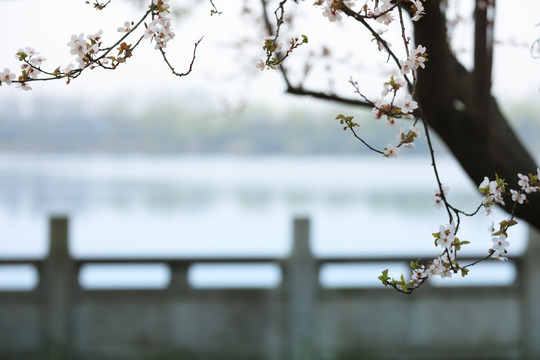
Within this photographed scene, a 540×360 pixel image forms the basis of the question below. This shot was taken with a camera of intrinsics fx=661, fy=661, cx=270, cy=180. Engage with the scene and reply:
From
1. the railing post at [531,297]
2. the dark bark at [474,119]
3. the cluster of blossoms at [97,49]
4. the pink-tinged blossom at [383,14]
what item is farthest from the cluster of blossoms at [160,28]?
the railing post at [531,297]

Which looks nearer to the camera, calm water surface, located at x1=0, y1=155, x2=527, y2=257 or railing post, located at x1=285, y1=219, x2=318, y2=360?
railing post, located at x1=285, y1=219, x2=318, y2=360

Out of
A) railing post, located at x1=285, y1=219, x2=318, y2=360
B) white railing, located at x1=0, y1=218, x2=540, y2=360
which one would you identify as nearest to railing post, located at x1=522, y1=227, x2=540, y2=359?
white railing, located at x1=0, y1=218, x2=540, y2=360

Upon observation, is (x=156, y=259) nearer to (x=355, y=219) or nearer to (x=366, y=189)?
(x=355, y=219)

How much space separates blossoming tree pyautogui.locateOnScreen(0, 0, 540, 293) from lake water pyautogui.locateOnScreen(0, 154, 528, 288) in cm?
276

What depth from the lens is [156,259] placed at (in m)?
4.63

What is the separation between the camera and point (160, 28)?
1.26 m

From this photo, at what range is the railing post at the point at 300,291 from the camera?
4844mm

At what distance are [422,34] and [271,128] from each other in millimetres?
6714

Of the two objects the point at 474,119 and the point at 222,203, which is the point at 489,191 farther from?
the point at 222,203

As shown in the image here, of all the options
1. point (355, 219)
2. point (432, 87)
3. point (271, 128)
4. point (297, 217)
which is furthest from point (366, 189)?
point (432, 87)

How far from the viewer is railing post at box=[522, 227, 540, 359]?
5.00 metres

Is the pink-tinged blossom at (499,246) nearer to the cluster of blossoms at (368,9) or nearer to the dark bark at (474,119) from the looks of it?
the cluster of blossoms at (368,9)

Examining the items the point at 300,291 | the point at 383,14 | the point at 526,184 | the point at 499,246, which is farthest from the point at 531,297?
the point at 383,14

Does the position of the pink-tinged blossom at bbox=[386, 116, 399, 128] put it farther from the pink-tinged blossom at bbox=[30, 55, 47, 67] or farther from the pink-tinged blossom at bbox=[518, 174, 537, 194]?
the pink-tinged blossom at bbox=[30, 55, 47, 67]
